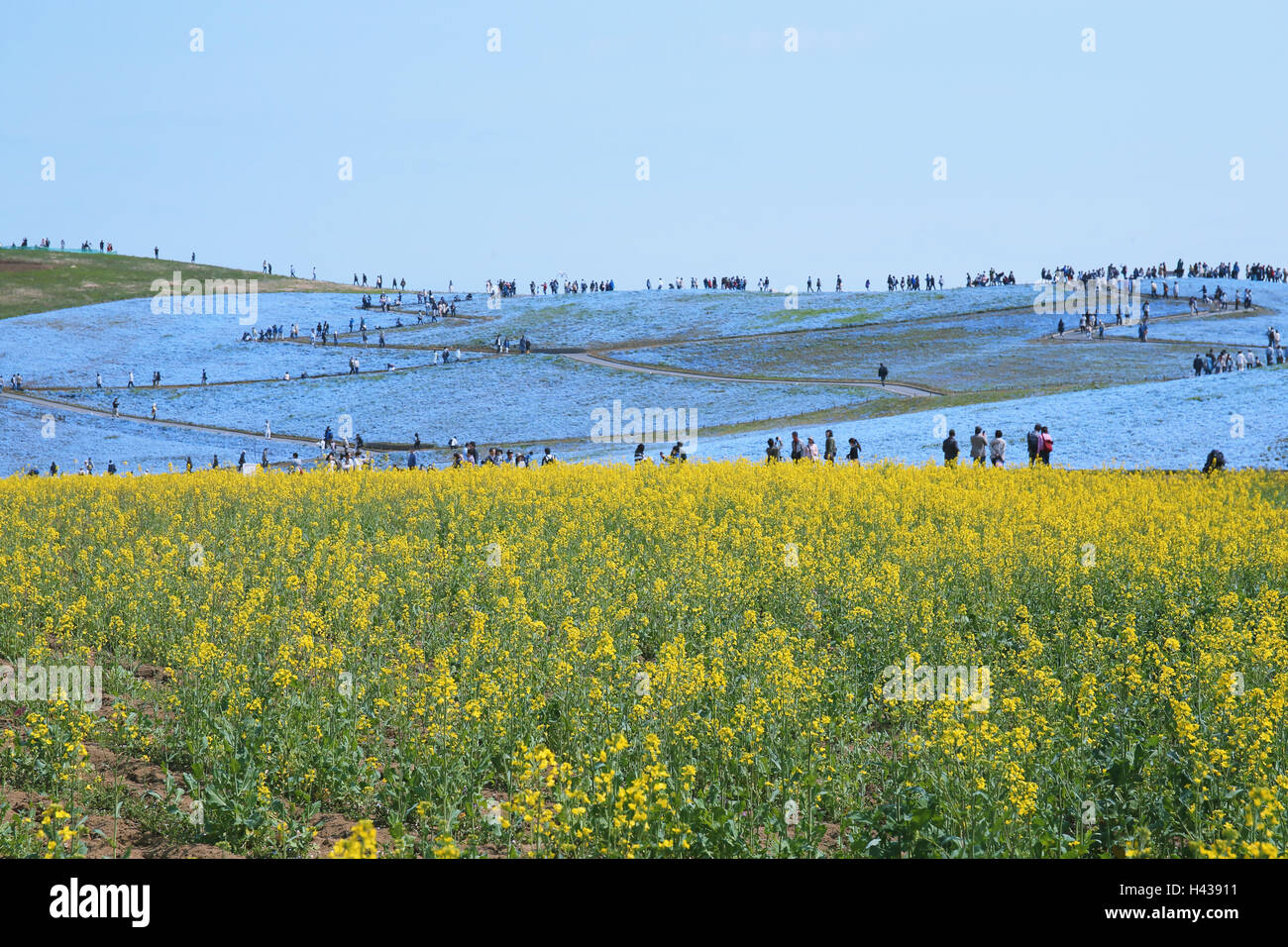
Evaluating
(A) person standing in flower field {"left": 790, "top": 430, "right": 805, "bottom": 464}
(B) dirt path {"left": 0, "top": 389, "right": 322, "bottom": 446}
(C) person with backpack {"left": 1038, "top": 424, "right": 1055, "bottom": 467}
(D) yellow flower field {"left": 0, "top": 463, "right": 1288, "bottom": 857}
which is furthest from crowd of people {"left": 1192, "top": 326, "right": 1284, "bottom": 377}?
(B) dirt path {"left": 0, "top": 389, "right": 322, "bottom": 446}

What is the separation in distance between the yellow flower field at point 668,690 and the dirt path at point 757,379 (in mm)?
38079

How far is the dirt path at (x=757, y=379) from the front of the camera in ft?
174

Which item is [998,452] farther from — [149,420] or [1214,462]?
[149,420]

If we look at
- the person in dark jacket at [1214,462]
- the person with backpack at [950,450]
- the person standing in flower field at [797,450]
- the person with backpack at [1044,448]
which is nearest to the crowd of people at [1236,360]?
the person with backpack at [1044,448]

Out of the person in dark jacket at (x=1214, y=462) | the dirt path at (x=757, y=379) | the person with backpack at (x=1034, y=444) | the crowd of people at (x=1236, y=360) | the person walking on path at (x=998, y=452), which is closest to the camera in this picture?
the person in dark jacket at (x=1214, y=462)

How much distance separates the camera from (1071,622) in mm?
10625

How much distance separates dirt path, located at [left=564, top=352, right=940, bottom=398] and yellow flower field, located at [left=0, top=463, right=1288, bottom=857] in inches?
1499

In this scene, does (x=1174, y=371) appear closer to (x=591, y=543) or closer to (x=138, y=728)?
(x=591, y=543)

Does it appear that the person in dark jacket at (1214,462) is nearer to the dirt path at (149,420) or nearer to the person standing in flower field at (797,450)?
the person standing in flower field at (797,450)

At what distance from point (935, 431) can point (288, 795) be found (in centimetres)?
3414

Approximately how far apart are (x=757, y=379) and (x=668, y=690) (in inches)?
2137

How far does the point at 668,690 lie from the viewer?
7.46 meters

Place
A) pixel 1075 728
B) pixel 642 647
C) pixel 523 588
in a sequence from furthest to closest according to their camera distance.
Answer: pixel 523 588 < pixel 642 647 < pixel 1075 728
